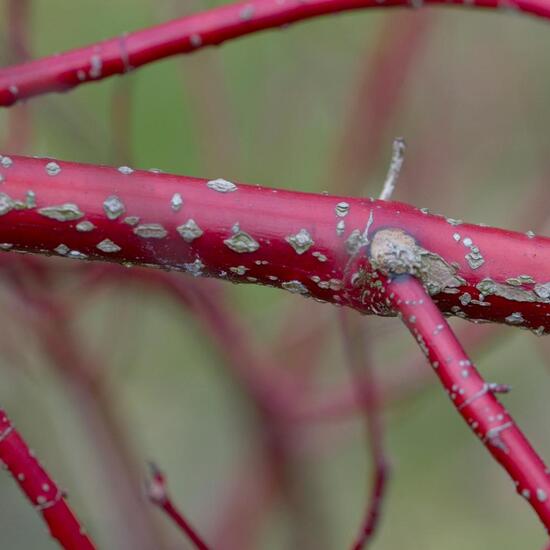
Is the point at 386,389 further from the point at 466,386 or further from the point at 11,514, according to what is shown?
the point at 466,386

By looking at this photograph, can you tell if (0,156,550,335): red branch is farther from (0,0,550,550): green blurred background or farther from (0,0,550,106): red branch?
(0,0,550,550): green blurred background

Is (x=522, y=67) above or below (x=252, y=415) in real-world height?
above

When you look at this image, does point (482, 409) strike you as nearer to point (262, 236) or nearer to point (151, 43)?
point (262, 236)

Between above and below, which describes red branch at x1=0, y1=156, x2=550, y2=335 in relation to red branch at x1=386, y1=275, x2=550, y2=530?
above

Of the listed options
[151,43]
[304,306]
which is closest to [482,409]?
[151,43]

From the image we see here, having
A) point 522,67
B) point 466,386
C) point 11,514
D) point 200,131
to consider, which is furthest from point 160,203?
point 522,67

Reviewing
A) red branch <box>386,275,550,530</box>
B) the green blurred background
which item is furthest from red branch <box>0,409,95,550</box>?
the green blurred background

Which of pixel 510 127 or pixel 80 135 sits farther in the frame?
pixel 510 127
